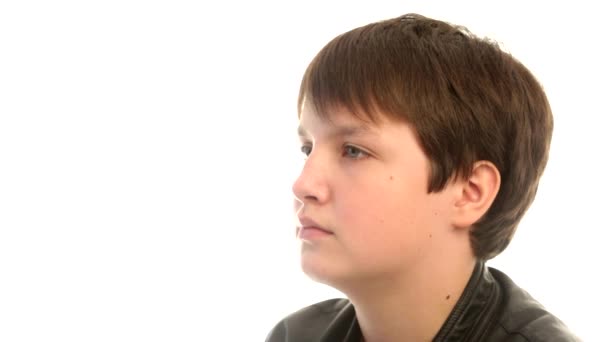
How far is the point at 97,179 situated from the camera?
2943 millimetres

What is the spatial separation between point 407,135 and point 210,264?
124 centimetres

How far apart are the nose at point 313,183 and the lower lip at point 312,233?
60 millimetres

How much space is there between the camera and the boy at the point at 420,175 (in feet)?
6.11

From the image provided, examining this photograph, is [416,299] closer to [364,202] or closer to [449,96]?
[364,202]

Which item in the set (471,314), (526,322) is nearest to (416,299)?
(471,314)

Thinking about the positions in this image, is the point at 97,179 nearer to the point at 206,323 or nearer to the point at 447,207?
the point at 206,323

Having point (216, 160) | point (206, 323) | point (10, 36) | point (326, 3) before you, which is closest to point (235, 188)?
point (216, 160)

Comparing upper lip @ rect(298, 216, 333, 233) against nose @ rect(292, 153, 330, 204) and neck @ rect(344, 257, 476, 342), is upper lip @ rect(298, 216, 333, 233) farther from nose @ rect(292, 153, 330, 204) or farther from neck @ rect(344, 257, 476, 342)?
neck @ rect(344, 257, 476, 342)

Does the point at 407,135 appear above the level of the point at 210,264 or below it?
above

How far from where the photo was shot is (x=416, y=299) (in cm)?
198

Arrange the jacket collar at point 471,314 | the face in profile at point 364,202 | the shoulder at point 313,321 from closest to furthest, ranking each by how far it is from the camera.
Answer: the face in profile at point 364,202
the jacket collar at point 471,314
the shoulder at point 313,321

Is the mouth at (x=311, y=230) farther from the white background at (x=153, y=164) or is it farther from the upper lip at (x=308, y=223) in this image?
the white background at (x=153, y=164)

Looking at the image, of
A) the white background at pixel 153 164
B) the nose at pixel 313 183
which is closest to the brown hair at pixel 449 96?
the nose at pixel 313 183

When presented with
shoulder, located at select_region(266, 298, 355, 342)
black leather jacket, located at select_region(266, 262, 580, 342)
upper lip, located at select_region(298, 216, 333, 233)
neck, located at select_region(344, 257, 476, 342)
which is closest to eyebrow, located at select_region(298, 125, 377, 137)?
upper lip, located at select_region(298, 216, 333, 233)
